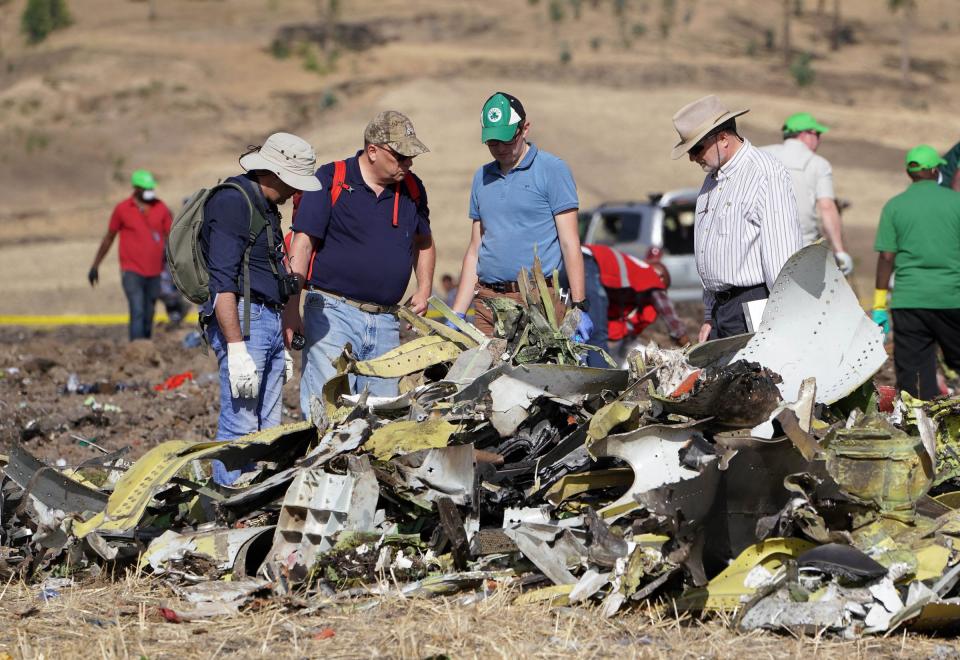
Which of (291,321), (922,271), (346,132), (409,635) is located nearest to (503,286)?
(291,321)

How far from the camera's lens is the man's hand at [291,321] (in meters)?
6.04

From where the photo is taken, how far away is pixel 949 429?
499cm

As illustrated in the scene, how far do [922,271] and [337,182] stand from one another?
12.3 ft

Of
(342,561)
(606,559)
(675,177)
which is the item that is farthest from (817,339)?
(675,177)

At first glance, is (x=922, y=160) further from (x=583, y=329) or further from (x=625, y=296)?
(x=583, y=329)

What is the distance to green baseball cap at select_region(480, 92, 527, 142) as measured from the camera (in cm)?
616

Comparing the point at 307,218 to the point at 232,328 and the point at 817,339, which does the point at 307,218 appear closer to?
the point at 232,328

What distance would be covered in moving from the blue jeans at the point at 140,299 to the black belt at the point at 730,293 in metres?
8.22

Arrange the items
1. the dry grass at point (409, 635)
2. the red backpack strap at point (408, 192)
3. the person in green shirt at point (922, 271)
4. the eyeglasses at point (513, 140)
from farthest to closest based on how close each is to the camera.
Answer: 1. the person in green shirt at point (922, 271)
2. the eyeglasses at point (513, 140)
3. the red backpack strap at point (408, 192)
4. the dry grass at point (409, 635)

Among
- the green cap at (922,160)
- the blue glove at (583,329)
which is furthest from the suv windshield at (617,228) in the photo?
the blue glove at (583,329)

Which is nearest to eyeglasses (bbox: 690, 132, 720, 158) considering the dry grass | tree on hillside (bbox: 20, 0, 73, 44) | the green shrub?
the dry grass

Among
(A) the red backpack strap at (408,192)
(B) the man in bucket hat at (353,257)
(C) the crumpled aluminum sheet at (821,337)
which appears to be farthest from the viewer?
(A) the red backpack strap at (408,192)

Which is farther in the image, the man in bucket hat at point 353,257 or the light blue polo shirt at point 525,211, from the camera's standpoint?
the light blue polo shirt at point 525,211

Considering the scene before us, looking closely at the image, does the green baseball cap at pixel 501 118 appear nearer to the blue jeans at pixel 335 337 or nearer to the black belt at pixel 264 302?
the blue jeans at pixel 335 337
